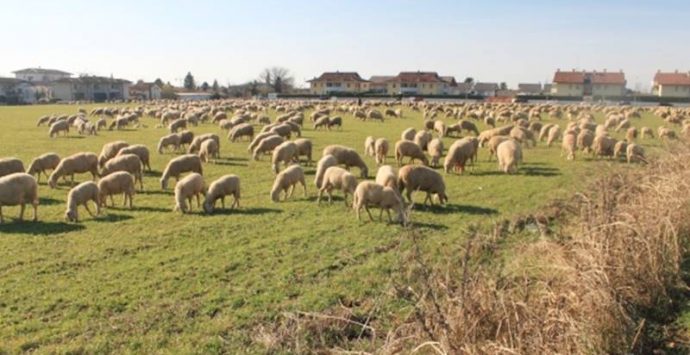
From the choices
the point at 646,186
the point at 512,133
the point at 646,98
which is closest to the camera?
the point at 646,186

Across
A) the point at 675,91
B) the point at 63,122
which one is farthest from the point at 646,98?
the point at 63,122

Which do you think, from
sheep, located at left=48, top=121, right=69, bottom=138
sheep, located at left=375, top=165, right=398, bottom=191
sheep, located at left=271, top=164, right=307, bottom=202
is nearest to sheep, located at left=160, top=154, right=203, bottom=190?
sheep, located at left=271, top=164, right=307, bottom=202

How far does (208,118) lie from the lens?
5144cm

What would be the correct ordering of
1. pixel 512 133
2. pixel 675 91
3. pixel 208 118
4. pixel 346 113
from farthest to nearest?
pixel 675 91
pixel 346 113
pixel 208 118
pixel 512 133

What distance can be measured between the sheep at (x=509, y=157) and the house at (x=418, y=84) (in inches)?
4394

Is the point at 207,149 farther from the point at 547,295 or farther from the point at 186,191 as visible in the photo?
the point at 547,295

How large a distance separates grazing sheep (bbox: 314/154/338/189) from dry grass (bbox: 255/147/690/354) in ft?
20.8

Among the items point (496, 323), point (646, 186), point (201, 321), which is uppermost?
point (646, 186)

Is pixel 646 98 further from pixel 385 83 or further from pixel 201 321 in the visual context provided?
pixel 201 321

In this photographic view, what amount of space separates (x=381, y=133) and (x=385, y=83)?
10260 centimetres

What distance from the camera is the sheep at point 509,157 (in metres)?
22.0

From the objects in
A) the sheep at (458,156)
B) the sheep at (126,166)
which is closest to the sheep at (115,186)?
the sheep at (126,166)

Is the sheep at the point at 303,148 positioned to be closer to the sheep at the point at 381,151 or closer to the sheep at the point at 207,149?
the sheep at the point at 381,151

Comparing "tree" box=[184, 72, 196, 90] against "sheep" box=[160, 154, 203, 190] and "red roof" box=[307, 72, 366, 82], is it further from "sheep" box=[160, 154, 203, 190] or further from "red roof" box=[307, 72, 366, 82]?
"sheep" box=[160, 154, 203, 190]
